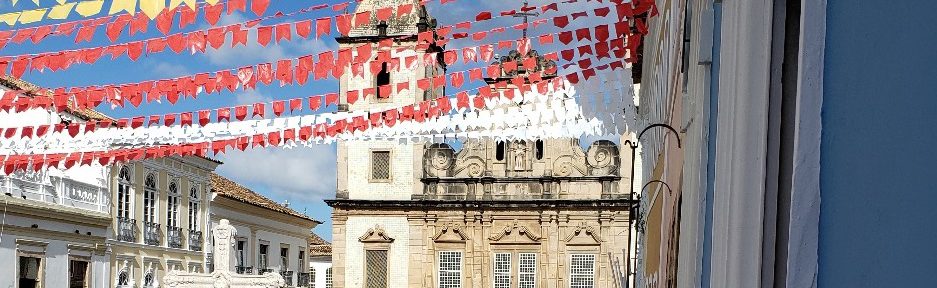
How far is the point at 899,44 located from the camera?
1198 mm

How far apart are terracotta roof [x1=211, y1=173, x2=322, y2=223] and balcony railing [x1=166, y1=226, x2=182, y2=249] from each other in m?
2.81

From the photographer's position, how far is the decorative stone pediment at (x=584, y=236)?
28.7m

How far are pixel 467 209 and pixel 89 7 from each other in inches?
930

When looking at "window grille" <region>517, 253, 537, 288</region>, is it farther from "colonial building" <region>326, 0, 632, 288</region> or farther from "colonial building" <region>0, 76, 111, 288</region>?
"colonial building" <region>0, 76, 111, 288</region>

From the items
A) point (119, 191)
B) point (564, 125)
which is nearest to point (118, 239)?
point (119, 191)

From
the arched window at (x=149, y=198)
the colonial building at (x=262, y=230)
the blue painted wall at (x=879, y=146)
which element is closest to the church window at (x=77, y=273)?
the arched window at (x=149, y=198)

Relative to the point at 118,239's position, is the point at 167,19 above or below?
above

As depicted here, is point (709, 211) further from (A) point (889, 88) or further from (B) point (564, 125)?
(B) point (564, 125)

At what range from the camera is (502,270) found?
1149 inches

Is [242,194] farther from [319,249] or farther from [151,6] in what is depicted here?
[151,6]

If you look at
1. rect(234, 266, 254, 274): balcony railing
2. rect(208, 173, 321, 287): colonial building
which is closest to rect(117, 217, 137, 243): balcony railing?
rect(208, 173, 321, 287): colonial building

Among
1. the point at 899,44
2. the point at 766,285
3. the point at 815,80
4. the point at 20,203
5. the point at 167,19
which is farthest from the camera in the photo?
the point at 20,203

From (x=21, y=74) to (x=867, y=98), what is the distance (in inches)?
333

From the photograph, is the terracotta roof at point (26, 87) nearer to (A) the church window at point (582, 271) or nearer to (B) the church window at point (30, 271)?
(B) the church window at point (30, 271)
